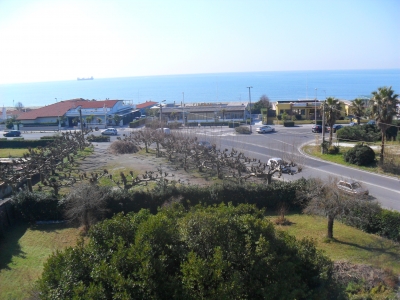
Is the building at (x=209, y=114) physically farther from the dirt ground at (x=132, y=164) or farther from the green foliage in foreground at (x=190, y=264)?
the green foliage in foreground at (x=190, y=264)

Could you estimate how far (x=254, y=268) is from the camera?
879 cm

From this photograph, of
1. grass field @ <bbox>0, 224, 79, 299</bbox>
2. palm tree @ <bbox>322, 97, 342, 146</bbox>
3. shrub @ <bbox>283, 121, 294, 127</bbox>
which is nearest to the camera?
grass field @ <bbox>0, 224, 79, 299</bbox>

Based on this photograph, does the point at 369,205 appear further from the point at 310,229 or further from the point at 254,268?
the point at 254,268

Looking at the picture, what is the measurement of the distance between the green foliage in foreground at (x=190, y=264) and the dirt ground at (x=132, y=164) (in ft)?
46.5

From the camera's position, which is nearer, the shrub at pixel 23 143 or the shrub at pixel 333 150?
the shrub at pixel 333 150

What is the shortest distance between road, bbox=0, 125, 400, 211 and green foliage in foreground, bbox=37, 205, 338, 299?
12964 mm

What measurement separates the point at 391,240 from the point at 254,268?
1006 cm

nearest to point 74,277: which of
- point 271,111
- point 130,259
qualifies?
point 130,259

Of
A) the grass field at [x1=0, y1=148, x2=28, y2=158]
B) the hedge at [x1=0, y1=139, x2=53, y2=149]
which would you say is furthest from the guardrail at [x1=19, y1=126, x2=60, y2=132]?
the grass field at [x1=0, y1=148, x2=28, y2=158]

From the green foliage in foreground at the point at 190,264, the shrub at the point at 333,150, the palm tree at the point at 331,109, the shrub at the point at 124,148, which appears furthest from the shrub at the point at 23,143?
the green foliage in foreground at the point at 190,264

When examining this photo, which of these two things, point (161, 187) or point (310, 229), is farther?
point (161, 187)

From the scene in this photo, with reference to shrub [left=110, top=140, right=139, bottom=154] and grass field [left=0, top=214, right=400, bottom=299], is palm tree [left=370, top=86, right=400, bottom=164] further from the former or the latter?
shrub [left=110, top=140, right=139, bottom=154]

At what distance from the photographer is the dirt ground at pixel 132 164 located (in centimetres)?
2559

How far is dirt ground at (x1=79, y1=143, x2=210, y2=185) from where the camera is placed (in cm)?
2559
